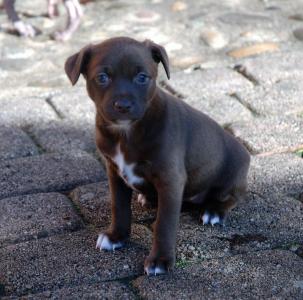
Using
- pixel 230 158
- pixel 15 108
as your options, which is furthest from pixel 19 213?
pixel 15 108

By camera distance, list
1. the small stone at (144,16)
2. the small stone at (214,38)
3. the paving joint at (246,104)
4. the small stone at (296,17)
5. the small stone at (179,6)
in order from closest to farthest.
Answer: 1. the paving joint at (246,104)
2. the small stone at (214,38)
3. the small stone at (296,17)
4. the small stone at (144,16)
5. the small stone at (179,6)

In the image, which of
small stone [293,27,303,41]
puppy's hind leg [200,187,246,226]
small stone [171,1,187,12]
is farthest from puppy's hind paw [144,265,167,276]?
small stone [171,1,187,12]

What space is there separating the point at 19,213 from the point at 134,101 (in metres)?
1.07

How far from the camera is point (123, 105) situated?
3346 mm

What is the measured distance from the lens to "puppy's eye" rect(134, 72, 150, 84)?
11.2ft

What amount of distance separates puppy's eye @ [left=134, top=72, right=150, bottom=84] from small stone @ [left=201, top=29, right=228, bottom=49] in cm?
349

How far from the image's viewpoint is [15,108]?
17.9 ft

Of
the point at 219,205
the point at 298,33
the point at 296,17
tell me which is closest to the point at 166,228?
the point at 219,205

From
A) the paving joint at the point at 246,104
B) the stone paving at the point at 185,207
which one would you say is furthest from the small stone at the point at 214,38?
the paving joint at the point at 246,104

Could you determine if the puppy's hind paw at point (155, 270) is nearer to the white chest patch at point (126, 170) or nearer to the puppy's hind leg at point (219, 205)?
the white chest patch at point (126, 170)

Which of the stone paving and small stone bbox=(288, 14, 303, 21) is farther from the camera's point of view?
small stone bbox=(288, 14, 303, 21)

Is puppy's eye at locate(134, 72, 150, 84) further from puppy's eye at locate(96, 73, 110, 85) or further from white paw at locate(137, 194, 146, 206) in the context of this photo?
white paw at locate(137, 194, 146, 206)

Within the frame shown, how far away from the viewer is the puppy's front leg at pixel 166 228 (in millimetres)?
3447

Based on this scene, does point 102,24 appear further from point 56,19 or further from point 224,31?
point 224,31
